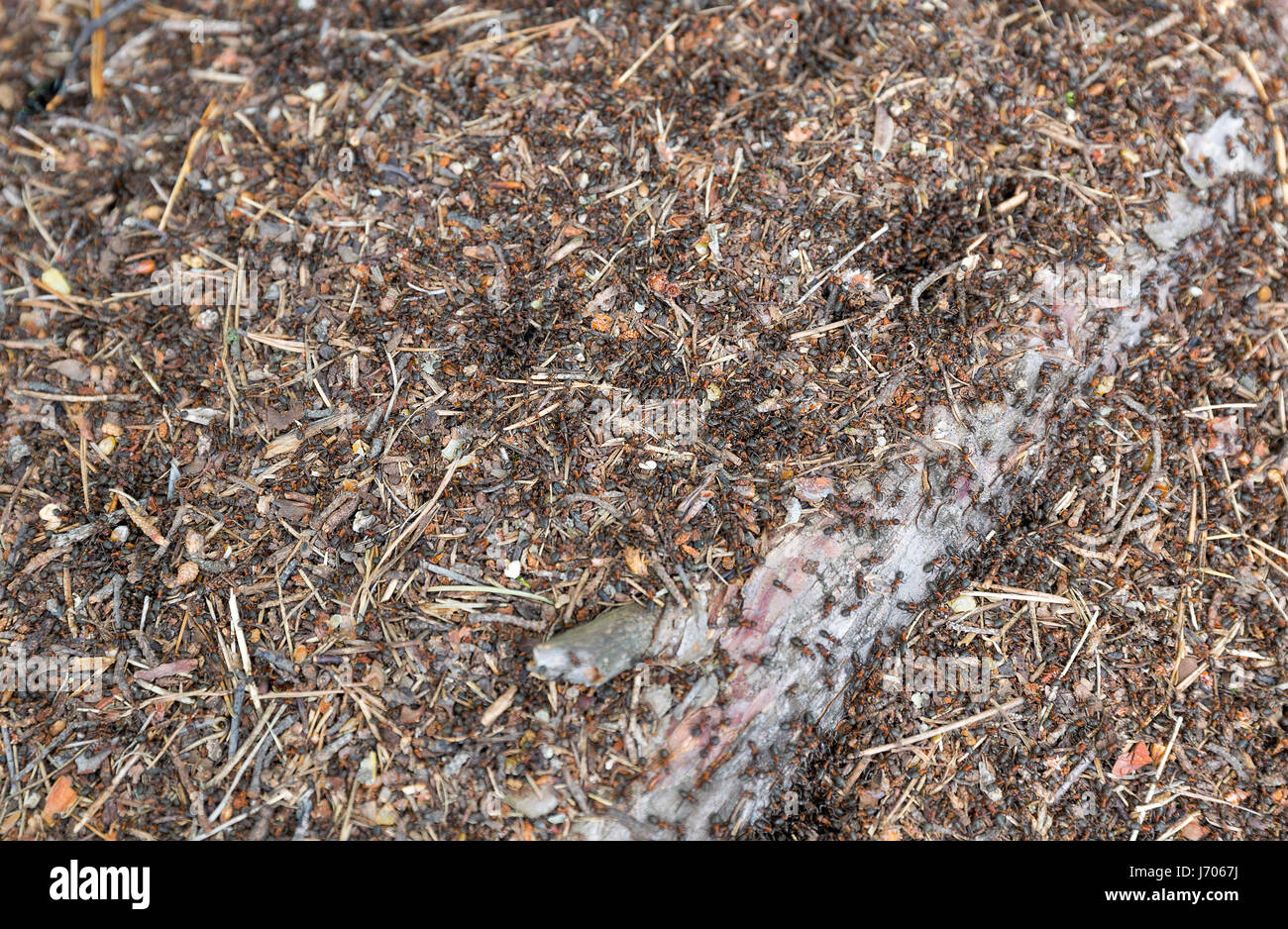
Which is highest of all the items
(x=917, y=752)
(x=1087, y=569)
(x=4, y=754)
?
(x=1087, y=569)

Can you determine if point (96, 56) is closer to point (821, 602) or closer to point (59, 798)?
point (59, 798)

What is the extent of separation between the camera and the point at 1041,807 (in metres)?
2.96

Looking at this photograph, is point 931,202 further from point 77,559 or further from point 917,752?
point 77,559

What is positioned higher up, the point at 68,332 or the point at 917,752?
the point at 68,332

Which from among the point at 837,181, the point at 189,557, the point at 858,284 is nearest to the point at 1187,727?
the point at 858,284

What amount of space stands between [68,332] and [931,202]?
3.81 m

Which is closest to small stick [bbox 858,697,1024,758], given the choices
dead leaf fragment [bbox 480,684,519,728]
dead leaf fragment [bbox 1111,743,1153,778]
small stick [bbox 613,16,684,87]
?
dead leaf fragment [bbox 1111,743,1153,778]

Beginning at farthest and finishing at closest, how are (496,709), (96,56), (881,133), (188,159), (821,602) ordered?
(96,56), (188,159), (881,133), (821,602), (496,709)

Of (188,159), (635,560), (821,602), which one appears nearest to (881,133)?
(821,602)

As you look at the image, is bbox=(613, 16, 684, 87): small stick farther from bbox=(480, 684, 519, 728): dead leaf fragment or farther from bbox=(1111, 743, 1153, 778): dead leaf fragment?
bbox=(1111, 743, 1153, 778): dead leaf fragment
